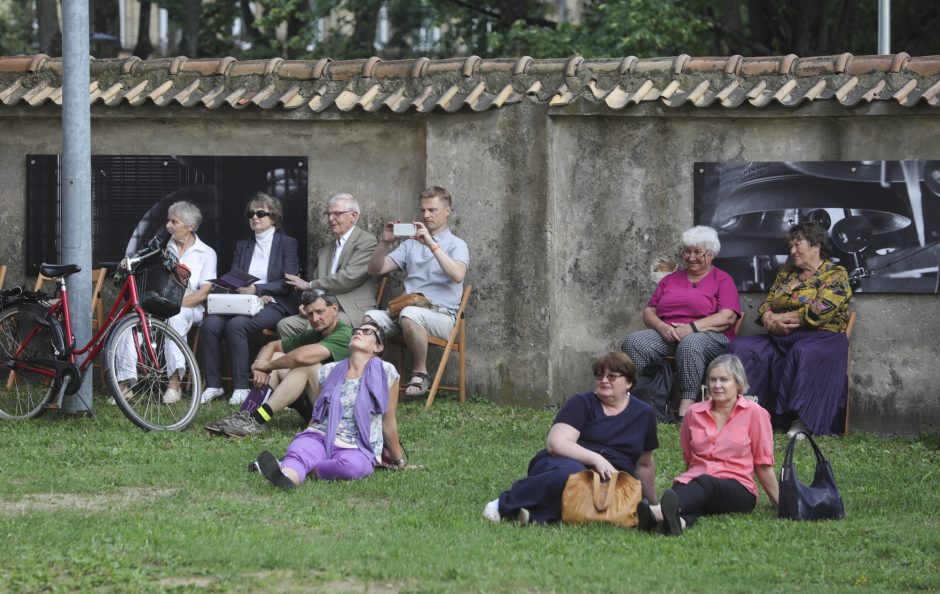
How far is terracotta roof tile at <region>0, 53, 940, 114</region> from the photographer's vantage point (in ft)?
34.3

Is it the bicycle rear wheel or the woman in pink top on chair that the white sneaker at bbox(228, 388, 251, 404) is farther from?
the woman in pink top on chair

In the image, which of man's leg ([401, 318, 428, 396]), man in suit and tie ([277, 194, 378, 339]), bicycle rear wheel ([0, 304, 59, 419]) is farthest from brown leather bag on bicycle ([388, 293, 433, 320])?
bicycle rear wheel ([0, 304, 59, 419])

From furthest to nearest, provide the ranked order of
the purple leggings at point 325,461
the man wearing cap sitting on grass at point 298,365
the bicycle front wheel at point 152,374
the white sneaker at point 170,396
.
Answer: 1. the white sneaker at point 170,396
2. the bicycle front wheel at point 152,374
3. the man wearing cap sitting on grass at point 298,365
4. the purple leggings at point 325,461

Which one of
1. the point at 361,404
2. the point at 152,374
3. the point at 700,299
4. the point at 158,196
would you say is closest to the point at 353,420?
the point at 361,404

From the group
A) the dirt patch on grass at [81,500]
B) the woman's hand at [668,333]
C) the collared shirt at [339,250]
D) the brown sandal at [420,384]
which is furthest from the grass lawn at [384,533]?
the collared shirt at [339,250]

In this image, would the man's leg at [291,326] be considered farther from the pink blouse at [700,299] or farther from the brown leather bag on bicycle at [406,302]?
the pink blouse at [700,299]

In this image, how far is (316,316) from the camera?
949 cm

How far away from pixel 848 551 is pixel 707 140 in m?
4.88

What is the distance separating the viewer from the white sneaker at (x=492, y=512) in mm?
7097

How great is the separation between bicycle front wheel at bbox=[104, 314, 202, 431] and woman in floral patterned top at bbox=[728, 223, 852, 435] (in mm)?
3747

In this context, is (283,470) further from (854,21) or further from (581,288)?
(854,21)

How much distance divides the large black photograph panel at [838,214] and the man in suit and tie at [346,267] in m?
2.50

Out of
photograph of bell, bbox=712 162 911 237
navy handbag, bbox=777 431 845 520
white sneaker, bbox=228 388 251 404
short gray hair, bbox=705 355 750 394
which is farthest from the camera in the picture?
white sneaker, bbox=228 388 251 404

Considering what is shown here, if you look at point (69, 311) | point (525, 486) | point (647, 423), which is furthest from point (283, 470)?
point (69, 311)
